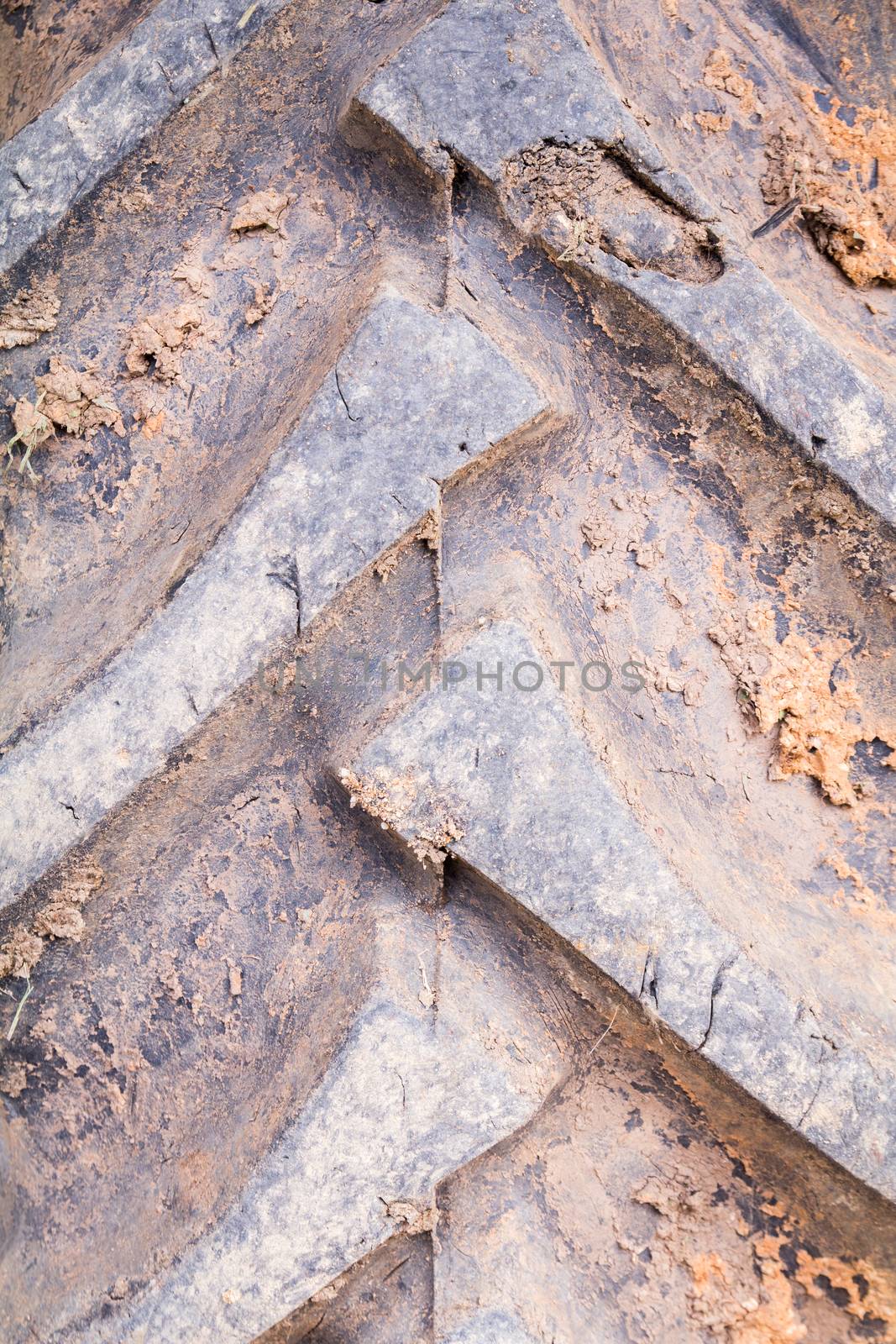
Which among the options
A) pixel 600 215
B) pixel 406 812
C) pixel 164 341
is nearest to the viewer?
pixel 406 812

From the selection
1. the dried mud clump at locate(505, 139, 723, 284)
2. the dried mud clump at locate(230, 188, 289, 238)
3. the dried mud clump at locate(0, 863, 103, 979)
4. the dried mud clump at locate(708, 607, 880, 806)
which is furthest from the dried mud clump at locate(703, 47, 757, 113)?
the dried mud clump at locate(0, 863, 103, 979)

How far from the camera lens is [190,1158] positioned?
1481 mm

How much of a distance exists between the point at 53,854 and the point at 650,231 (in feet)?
4.49

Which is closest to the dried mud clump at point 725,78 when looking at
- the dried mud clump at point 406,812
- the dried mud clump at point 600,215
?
the dried mud clump at point 600,215

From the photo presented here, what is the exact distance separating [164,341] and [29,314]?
25cm

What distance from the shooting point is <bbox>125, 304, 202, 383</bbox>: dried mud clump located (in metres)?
1.64

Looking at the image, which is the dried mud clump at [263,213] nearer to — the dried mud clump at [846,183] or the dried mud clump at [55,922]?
the dried mud clump at [846,183]

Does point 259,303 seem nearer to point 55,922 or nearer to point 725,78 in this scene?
point 725,78

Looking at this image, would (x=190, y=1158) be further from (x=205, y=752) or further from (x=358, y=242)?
(x=358, y=242)

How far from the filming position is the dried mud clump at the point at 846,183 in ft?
5.31

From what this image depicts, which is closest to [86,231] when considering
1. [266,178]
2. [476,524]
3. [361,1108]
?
[266,178]

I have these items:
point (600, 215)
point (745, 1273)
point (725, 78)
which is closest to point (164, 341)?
point (600, 215)

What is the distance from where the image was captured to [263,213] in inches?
64.1

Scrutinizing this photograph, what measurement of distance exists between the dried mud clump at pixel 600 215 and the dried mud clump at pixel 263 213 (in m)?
0.40
